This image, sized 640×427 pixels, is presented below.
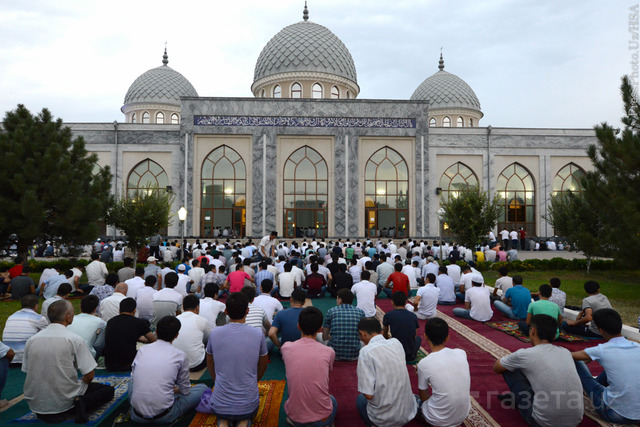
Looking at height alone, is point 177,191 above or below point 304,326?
above

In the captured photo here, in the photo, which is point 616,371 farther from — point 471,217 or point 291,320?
point 471,217

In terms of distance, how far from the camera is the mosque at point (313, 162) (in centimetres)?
2272

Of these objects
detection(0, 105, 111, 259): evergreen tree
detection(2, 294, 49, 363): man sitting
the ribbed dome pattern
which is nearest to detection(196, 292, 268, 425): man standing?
detection(2, 294, 49, 363): man sitting

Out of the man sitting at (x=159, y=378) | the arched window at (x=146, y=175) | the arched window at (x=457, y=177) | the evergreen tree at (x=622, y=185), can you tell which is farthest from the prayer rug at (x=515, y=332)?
the arched window at (x=146, y=175)

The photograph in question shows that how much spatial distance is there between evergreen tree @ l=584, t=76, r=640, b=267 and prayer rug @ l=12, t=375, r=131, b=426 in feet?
30.6

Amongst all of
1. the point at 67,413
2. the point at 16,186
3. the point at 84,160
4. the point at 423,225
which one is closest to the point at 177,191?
the point at 84,160

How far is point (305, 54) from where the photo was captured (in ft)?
90.6

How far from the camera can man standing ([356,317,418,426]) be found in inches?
132

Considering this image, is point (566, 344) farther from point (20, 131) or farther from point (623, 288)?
point (20, 131)

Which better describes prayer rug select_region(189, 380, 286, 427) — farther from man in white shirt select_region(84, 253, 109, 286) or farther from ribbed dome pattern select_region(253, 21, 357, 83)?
ribbed dome pattern select_region(253, 21, 357, 83)

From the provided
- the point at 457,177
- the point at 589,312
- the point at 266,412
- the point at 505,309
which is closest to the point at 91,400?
Result: the point at 266,412

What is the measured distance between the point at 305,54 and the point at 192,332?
25894mm

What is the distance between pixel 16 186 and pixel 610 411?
12.6 meters

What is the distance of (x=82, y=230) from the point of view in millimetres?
11352
